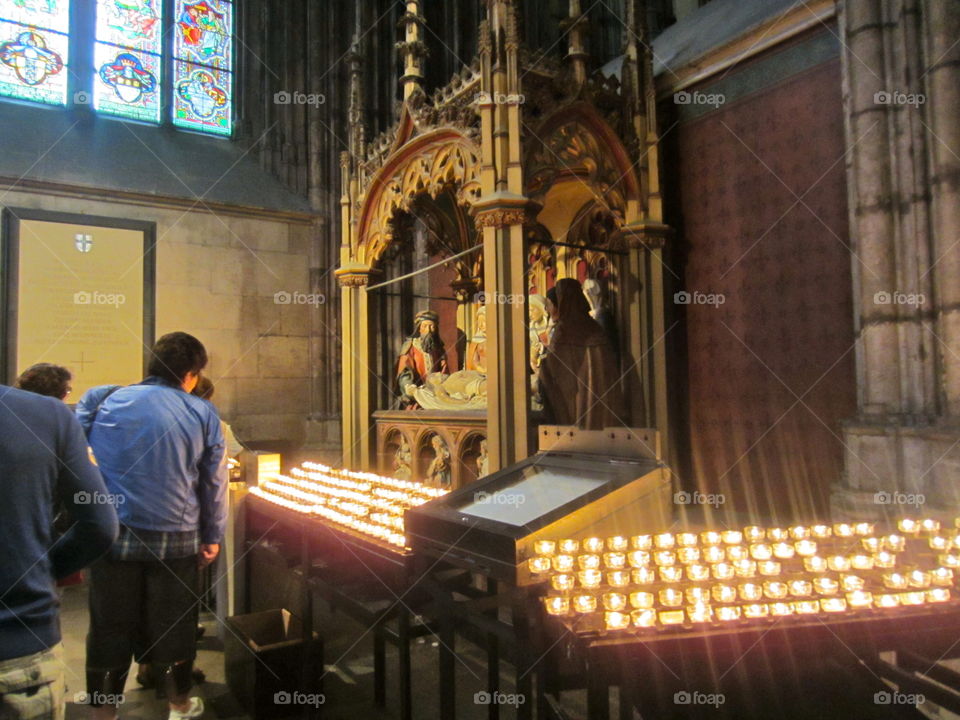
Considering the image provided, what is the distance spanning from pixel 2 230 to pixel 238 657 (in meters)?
6.47

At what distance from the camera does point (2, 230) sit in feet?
25.1

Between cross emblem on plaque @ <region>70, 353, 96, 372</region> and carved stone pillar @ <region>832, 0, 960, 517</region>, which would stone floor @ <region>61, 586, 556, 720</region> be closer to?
carved stone pillar @ <region>832, 0, 960, 517</region>

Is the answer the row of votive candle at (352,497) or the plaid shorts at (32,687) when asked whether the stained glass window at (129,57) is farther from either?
the plaid shorts at (32,687)

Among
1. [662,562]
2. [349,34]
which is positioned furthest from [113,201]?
[662,562]

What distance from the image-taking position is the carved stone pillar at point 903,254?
3912 mm

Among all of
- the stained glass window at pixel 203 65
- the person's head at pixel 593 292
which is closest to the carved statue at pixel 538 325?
the person's head at pixel 593 292

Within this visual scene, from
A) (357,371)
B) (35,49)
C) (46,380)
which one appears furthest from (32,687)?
(35,49)

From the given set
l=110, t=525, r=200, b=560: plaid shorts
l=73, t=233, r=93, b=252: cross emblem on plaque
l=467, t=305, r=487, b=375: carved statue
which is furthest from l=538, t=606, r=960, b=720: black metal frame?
l=73, t=233, r=93, b=252: cross emblem on plaque

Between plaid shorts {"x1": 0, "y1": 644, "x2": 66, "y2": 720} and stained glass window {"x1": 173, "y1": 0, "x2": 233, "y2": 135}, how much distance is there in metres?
9.27

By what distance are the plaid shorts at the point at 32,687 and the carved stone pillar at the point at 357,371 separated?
540 cm

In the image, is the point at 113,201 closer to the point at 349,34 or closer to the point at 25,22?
the point at 25,22

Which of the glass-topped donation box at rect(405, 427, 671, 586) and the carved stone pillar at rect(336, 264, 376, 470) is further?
the carved stone pillar at rect(336, 264, 376, 470)

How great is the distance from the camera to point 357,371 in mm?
7215

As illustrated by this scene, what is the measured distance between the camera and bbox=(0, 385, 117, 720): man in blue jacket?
158 centimetres
